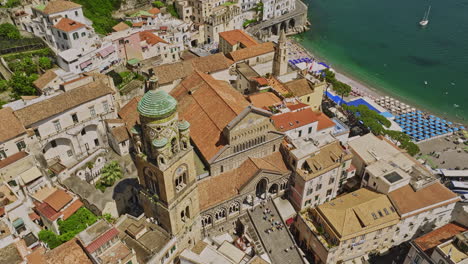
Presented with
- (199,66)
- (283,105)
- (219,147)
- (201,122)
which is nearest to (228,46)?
(199,66)

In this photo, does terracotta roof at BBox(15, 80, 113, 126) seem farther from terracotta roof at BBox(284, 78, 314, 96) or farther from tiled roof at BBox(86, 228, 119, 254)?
terracotta roof at BBox(284, 78, 314, 96)

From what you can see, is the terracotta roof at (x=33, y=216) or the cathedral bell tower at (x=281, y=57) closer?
the terracotta roof at (x=33, y=216)

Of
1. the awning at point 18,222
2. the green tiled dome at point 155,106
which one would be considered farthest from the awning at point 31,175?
the green tiled dome at point 155,106

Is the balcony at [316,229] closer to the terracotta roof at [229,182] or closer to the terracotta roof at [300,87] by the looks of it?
the terracotta roof at [229,182]

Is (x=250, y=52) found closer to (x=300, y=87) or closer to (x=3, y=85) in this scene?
(x=300, y=87)

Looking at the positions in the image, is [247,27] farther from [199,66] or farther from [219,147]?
[219,147]
